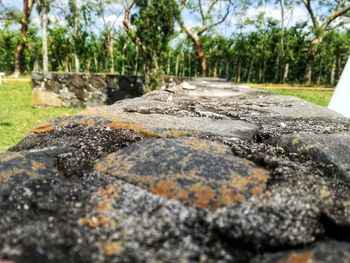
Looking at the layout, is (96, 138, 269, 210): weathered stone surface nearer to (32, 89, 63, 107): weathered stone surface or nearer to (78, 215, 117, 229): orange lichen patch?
(78, 215, 117, 229): orange lichen patch

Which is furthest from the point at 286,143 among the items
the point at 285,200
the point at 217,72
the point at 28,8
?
the point at 217,72

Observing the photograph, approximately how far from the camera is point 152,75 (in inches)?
355

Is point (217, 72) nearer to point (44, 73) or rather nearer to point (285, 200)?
point (44, 73)

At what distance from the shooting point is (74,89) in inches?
360

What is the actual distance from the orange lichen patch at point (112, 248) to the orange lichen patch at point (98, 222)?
0.14 feet

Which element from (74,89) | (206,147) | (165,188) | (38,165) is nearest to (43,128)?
(38,165)

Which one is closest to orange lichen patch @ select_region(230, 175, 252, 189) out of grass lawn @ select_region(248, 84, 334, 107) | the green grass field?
the green grass field

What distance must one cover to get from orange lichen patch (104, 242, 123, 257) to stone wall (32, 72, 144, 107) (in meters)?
8.74

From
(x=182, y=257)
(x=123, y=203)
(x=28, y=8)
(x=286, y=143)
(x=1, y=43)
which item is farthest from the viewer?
(x=1, y=43)

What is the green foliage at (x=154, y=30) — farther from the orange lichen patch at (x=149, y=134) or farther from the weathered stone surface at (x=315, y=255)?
the weathered stone surface at (x=315, y=255)

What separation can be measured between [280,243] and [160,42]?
8.54m

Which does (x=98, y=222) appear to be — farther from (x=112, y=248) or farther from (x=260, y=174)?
(x=260, y=174)

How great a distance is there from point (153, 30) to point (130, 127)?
775 cm

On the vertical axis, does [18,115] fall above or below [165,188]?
below
